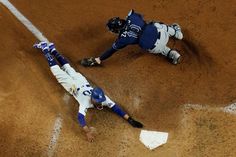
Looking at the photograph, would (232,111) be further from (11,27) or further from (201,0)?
(11,27)

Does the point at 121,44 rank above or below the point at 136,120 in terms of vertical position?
above

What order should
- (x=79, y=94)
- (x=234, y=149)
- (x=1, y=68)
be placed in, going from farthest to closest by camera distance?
(x=1, y=68) < (x=79, y=94) < (x=234, y=149)

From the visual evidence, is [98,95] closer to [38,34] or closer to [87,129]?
[87,129]

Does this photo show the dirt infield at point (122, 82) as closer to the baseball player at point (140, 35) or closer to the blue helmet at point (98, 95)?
the baseball player at point (140, 35)

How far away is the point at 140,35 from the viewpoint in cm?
1091

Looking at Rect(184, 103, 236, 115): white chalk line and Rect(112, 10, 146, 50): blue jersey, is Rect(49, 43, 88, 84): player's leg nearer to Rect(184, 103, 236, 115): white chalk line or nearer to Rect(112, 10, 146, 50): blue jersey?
Rect(112, 10, 146, 50): blue jersey

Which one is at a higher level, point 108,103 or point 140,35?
point 140,35

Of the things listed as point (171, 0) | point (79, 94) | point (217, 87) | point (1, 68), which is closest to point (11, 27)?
point (1, 68)

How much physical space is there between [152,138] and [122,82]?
1533 mm

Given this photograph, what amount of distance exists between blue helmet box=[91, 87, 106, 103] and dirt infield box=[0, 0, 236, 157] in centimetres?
55

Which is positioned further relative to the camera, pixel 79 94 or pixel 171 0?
pixel 171 0

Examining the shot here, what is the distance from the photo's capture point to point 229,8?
478 inches

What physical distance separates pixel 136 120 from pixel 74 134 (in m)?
1.26

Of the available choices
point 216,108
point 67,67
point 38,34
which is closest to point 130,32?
point 67,67
